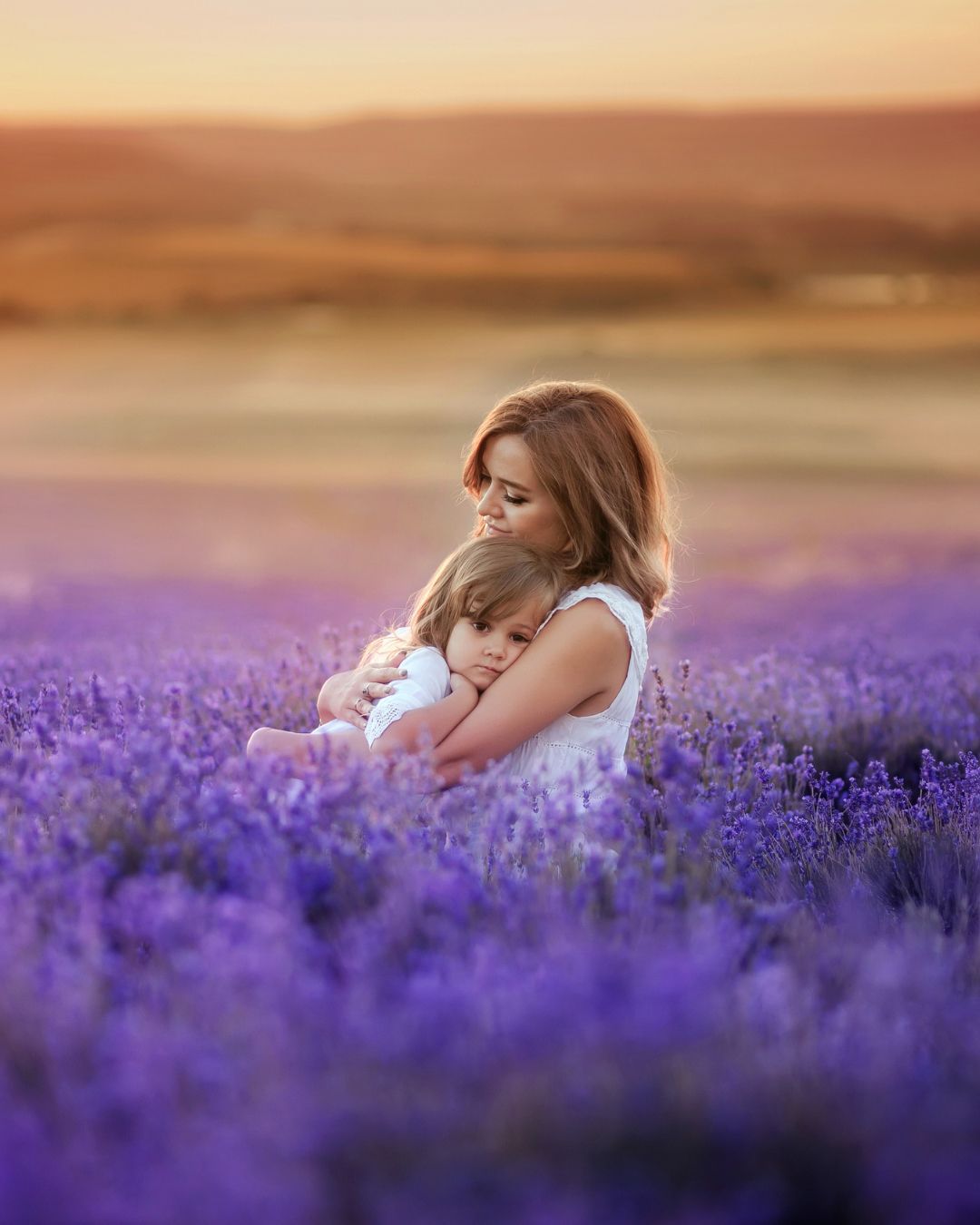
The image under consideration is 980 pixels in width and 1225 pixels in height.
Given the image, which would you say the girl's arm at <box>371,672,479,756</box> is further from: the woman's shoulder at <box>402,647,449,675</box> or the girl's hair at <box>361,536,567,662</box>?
the girl's hair at <box>361,536,567,662</box>

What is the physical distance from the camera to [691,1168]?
158 cm

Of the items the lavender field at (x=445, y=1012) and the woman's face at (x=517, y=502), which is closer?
the lavender field at (x=445, y=1012)

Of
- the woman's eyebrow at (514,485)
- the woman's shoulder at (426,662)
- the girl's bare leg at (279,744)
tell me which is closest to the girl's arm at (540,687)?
the woman's shoulder at (426,662)

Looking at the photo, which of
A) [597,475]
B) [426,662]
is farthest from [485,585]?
[597,475]

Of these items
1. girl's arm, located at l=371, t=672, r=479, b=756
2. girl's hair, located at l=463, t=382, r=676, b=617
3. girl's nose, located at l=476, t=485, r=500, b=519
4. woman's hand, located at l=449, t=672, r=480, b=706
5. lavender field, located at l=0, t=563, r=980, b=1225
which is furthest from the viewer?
girl's nose, located at l=476, t=485, r=500, b=519

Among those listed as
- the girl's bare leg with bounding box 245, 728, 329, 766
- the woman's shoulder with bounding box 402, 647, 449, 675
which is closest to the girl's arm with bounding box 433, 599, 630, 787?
the woman's shoulder with bounding box 402, 647, 449, 675

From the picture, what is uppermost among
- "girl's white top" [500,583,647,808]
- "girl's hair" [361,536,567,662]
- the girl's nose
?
the girl's nose

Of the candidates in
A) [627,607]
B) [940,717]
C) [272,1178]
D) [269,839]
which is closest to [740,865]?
[627,607]

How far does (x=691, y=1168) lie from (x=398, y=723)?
6.56 feet

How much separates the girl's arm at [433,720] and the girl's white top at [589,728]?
0.27 meters

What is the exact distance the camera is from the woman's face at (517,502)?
4.02 metres

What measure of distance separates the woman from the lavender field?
2.00 ft

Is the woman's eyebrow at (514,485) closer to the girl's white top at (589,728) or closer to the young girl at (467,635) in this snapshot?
the young girl at (467,635)

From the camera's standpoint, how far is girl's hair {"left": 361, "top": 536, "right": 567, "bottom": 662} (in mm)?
3738
